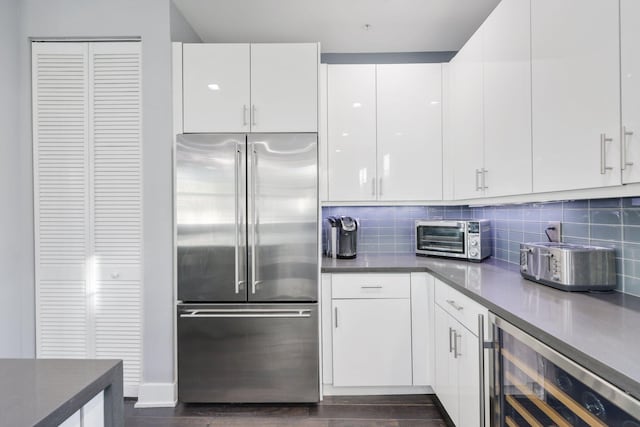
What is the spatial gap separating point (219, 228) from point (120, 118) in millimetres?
1056

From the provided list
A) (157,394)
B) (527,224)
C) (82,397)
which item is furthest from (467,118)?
(157,394)

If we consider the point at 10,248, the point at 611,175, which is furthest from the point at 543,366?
the point at 10,248

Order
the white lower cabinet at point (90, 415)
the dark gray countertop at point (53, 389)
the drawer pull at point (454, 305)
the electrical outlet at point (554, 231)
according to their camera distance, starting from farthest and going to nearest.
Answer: the electrical outlet at point (554, 231), the drawer pull at point (454, 305), the white lower cabinet at point (90, 415), the dark gray countertop at point (53, 389)

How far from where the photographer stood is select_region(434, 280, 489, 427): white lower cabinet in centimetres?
159

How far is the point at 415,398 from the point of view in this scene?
2.36 metres

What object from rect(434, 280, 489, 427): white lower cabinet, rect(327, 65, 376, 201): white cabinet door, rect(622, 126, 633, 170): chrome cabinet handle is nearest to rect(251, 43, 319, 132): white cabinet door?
rect(327, 65, 376, 201): white cabinet door

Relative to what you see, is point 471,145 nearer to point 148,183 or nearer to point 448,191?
point 448,191

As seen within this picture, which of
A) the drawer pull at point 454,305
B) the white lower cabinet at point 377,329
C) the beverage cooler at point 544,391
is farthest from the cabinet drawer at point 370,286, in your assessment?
the beverage cooler at point 544,391

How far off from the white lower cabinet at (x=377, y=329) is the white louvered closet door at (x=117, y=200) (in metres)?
1.34

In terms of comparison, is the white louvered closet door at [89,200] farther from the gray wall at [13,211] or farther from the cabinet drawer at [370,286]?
the cabinet drawer at [370,286]

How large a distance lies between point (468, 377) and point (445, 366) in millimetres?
364

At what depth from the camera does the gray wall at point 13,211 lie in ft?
7.27

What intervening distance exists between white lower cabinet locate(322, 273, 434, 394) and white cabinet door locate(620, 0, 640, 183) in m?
1.40

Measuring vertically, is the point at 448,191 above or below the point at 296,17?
below
